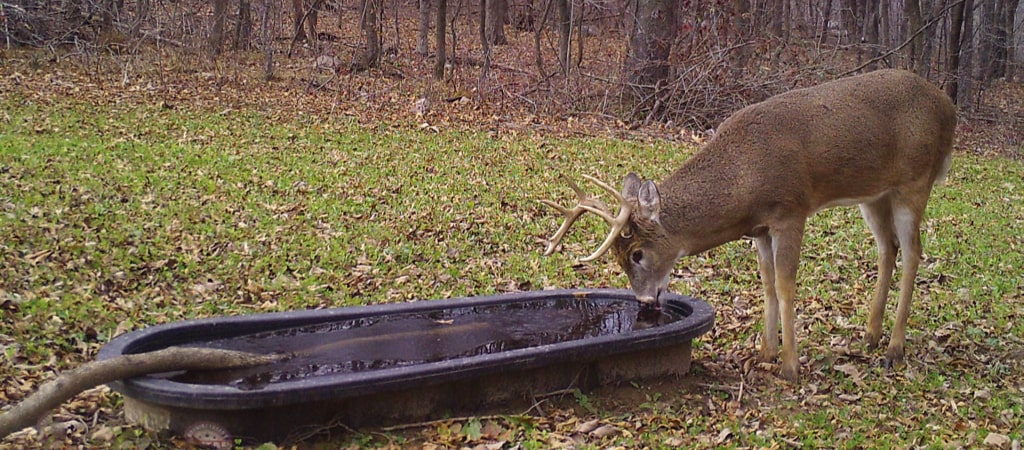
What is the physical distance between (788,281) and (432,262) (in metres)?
3.43

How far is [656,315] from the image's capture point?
20.1 ft

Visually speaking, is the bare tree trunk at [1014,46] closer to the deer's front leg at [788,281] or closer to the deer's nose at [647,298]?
the deer's front leg at [788,281]

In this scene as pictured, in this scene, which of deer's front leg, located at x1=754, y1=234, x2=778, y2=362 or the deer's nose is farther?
deer's front leg, located at x1=754, y1=234, x2=778, y2=362

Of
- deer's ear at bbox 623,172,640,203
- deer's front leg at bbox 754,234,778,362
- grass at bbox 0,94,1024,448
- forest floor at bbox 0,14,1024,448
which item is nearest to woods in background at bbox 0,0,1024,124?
forest floor at bbox 0,14,1024,448

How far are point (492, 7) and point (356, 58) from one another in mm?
8269

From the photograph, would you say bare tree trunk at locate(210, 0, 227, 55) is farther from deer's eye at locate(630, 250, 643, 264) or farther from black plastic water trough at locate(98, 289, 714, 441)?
deer's eye at locate(630, 250, 643, 264)

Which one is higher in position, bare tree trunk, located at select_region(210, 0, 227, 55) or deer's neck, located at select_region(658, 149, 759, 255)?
bare tree trunk, located at select_region(210, 0, 227, 55)

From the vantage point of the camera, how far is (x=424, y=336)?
563 centimetres

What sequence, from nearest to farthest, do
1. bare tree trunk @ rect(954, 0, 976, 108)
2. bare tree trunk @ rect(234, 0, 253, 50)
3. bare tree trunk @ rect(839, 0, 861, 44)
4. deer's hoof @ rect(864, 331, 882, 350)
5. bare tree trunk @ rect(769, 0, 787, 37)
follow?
deer's hoof @ rect(864, 331, 882, 350), bare tree trunk @ rect(234, 0, 253, 50), bare tree trunk @ rect(954, 0, 976, 108), bare tree trunk @ rect(769, 0, 787, 37), bare tree trunk @ rect(839, 0, 861, 44)

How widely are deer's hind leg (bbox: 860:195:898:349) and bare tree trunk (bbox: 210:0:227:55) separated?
1390cm

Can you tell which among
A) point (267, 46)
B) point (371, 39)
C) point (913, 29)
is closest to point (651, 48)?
point (371, 39)

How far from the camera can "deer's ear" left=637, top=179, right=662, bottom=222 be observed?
18.1 ft

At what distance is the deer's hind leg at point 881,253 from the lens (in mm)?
6426

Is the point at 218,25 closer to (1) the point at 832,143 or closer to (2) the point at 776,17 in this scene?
(2) the point at 776,17
